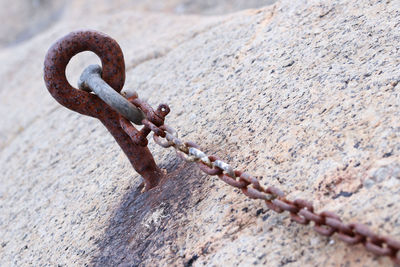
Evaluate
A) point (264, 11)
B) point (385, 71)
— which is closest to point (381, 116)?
point (385, 71)

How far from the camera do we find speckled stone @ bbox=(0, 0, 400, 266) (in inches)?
54.2

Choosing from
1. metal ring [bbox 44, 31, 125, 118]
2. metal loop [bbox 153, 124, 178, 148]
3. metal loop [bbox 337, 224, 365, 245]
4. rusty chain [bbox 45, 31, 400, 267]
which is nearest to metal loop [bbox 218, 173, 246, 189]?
rusty chain [bbox 45, 31, 400, 267]

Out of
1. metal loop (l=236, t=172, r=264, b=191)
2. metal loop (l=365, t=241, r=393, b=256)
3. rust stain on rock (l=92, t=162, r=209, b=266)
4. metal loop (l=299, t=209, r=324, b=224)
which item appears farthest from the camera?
rust stain on rock (l=92, t=162, r=209, b=266)

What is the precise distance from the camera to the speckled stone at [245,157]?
1.38m

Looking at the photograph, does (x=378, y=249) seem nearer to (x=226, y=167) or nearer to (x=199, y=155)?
(x=226, y=167)

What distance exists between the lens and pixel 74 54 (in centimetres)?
170

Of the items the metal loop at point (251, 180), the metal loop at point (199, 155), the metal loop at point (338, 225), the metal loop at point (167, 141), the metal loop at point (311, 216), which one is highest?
the metal loop at point (167, 141)

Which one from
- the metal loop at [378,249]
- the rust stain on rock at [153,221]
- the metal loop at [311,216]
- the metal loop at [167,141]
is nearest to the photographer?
the metal loop at [378,249]

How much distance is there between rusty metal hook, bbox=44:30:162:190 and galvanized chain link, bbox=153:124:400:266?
11.5 inches

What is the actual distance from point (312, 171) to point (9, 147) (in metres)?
2.57

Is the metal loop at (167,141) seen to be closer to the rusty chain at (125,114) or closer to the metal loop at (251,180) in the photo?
the rusty chain at (125,114)

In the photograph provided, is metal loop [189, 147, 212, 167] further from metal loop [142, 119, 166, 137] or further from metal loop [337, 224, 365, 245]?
metal loop [337, 224, 365, 245]

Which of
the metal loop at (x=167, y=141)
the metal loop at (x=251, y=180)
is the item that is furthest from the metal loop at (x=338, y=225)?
the metal loop at (x=167, y=141)

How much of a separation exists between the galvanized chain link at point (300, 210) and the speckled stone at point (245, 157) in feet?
0.22
